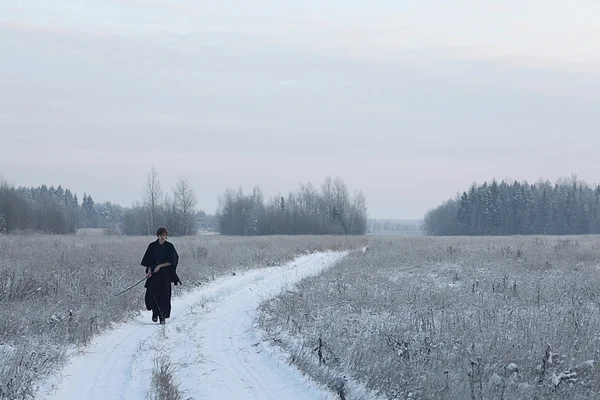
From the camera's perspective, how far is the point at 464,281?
63.1ft

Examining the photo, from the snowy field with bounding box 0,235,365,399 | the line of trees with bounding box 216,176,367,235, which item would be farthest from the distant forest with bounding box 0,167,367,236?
the snowy field with bounding box 0,235,365,399

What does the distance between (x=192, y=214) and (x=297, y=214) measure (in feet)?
70.7

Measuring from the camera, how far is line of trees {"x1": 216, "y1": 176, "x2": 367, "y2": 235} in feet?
338

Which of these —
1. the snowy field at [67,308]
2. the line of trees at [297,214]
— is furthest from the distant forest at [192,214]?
the snowy field at [67,308]

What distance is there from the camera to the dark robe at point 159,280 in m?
13.4

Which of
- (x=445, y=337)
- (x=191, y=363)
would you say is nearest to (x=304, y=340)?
(x=191, y=363)

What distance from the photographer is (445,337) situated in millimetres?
9109

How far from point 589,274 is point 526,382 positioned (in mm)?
14126

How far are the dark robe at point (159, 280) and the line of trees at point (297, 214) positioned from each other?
86.6 metres

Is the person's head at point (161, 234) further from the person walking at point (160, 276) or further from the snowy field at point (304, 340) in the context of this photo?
the snowy field at point (304, 340)

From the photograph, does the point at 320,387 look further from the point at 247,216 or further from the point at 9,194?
the point at 247,216

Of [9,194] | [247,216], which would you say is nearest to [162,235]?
[9,194]

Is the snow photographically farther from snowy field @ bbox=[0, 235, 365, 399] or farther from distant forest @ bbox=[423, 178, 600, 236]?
distant forest @ bbox=[423, 178, 600, 236]

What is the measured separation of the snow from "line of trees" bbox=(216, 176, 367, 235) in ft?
287
